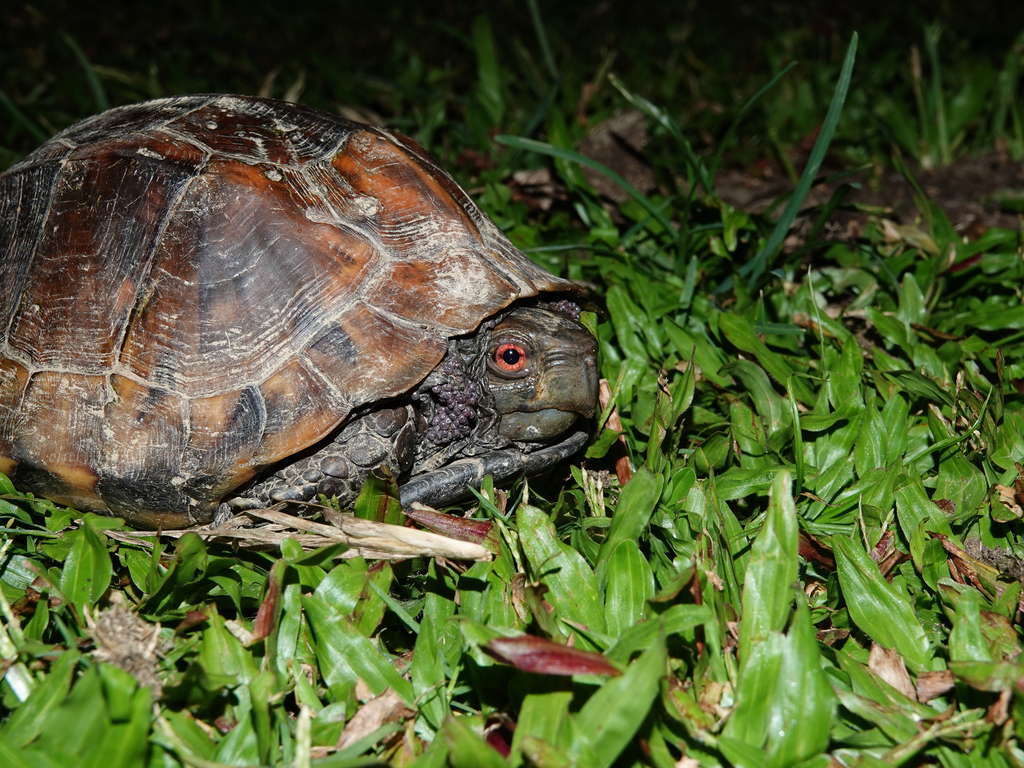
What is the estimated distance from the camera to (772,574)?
1.68 meters

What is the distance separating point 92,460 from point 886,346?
102 inches

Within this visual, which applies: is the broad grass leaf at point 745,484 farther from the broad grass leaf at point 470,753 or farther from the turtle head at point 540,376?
the broad grass leaf at point 470,753

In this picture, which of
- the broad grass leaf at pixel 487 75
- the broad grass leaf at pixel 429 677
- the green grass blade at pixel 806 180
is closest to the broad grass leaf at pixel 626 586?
the broad grass leaf at pixel 429 677

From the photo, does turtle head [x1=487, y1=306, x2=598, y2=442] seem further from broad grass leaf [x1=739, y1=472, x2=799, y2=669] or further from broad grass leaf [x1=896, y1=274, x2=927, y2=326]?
broad grass leaf [x1=896, y1=274, x2=927, y2=326]

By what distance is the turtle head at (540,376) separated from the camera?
7.22 feet

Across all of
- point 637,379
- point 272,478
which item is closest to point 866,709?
point 637,379

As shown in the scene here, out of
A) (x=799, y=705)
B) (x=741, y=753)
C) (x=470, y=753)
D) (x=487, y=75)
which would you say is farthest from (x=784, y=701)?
(x=487, y=75)

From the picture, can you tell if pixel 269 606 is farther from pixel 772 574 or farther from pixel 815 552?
pixel 815 552

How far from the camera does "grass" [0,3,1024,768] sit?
59.7 inches

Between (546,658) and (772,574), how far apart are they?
1.79 ft

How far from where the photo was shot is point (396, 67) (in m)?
5.05

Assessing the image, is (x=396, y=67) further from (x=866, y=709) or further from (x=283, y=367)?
(x=866, y=709)

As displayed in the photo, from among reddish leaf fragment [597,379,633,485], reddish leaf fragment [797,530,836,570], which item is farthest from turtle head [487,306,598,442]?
A: reddish leaf fragment [797,530,836,570]

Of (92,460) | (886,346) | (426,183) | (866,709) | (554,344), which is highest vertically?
(426,183)
